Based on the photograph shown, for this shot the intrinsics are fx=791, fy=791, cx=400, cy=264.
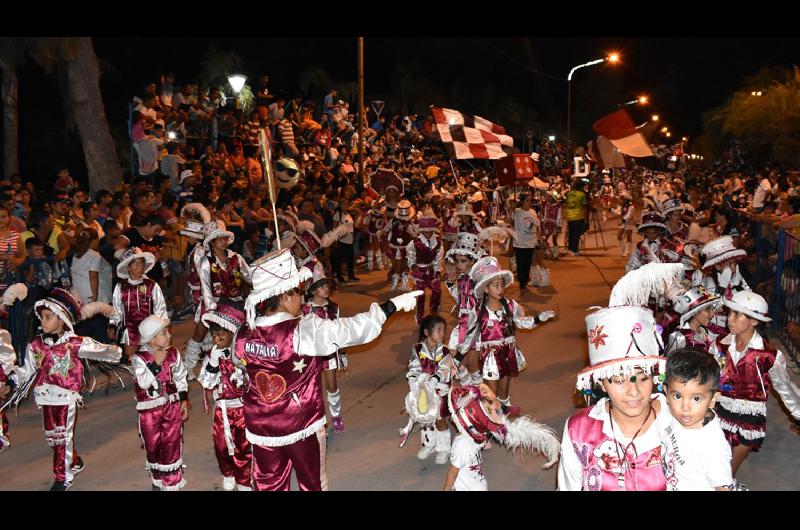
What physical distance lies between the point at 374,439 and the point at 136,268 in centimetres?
302

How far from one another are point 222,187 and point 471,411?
12100mm

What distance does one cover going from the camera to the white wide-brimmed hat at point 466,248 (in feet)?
29.4

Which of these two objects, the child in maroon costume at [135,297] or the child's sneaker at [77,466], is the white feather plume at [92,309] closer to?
the child in maroon costume at [135,297]

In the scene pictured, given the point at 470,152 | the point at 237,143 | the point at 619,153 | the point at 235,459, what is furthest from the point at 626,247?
the point at 235,459

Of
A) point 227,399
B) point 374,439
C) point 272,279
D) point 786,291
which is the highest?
point 272,279

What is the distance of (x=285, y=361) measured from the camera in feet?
16.1

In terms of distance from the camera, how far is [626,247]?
20219 millimetres

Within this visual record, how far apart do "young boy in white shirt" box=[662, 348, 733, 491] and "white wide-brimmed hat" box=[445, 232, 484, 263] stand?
5.46 m

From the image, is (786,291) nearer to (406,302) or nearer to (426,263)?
(426,263)

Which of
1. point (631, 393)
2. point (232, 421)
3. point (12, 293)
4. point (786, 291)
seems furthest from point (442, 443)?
point (786, 291)

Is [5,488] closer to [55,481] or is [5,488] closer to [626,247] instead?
[55,481]

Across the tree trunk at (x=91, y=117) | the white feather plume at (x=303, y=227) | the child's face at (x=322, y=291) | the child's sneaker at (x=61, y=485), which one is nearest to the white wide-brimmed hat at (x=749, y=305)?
the child's face at (x=322, y=291)

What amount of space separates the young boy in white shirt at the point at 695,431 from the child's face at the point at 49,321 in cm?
475

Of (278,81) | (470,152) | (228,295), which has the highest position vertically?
(278,81)
